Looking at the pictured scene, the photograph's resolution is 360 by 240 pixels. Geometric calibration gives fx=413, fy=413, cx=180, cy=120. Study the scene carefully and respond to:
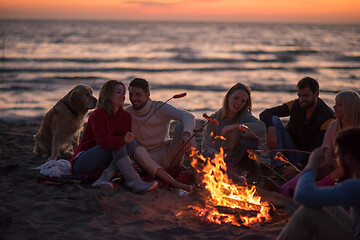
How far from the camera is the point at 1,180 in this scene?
18.0 ft

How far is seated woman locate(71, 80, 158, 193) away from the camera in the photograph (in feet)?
17.0

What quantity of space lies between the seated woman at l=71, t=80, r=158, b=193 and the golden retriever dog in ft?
4.86

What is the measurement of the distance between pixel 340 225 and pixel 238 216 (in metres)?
1.54

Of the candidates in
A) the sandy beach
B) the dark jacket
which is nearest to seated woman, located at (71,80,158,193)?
the sandy beach

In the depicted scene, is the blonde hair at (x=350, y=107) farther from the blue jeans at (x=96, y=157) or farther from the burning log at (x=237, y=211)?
the blue jeans at (x=96, y=157)

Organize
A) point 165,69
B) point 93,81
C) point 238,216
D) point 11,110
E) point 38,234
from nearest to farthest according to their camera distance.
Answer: point 38,234 → point 238,216 → point 11,110 → point 93,81 → point 165,69

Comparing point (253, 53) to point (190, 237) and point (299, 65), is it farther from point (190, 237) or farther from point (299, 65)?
point (190, 237)

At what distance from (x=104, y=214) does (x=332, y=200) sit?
256 centimetres

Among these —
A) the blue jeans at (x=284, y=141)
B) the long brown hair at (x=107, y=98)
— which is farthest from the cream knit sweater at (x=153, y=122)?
the blue jeans at (x=284, y=141)

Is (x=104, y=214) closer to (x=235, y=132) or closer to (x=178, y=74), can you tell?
(x=235, y=132)

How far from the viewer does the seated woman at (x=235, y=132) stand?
5.69m

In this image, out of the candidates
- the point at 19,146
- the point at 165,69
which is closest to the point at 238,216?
the point at 19,146

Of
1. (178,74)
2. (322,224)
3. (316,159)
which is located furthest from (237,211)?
(178,74)

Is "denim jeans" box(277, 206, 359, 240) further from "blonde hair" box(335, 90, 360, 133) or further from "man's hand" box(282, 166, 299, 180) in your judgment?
"man's hand" box(282, 166, 299, 180)
